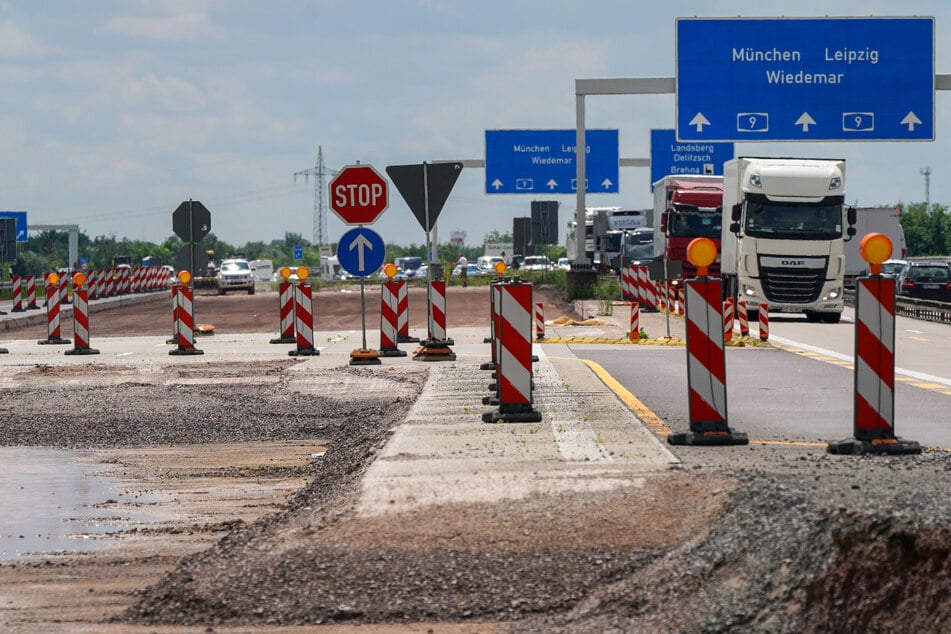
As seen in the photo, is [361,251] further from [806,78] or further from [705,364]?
[806,78]

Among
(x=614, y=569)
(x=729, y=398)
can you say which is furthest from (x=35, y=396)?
(x=614, y=569)

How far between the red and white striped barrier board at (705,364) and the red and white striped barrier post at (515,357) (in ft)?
4.75

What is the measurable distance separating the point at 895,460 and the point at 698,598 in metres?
3.46

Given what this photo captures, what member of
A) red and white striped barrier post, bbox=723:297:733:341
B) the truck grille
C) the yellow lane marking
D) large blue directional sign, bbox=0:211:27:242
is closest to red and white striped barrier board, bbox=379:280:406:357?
the yellow lane marking

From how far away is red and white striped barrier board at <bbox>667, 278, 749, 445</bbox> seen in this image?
981 centimetres

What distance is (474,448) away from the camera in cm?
943

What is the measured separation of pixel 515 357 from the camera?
10945mm

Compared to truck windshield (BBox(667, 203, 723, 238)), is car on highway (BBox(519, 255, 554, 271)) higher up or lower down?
lower down

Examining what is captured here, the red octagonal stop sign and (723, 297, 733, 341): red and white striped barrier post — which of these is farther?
(723, 297, 733, 341): red and white striped barrier post

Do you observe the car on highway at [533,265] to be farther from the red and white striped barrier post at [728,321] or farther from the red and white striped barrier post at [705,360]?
the red and white striped barrier post at [705,360]

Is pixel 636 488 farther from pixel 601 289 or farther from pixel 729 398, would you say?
pixel 601 289

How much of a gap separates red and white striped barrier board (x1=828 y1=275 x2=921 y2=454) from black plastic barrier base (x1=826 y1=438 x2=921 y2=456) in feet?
0.13

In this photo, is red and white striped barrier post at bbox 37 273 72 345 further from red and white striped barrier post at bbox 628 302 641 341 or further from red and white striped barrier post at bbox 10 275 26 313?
red and white striped barrier post at bbox 10 275 26 313

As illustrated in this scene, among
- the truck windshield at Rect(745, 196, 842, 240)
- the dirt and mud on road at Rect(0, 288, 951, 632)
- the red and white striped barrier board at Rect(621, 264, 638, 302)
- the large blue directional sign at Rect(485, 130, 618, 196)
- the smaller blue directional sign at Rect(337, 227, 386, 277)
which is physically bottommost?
the dirt and mud on road at Rect(0, 288, 951, 632)
